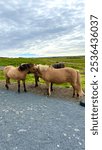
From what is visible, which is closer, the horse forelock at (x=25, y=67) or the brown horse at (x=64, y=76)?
the brown horse at (x=64, y=76)

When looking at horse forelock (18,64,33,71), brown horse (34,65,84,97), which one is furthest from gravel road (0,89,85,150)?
horse forelock (18,64,33,71)

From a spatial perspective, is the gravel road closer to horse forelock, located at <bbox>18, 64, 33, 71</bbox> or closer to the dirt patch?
the dirt patch

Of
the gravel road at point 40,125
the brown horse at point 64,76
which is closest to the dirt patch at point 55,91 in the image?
the brown horse at point 64,76

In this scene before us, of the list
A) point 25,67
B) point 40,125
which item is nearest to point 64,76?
point 25,67

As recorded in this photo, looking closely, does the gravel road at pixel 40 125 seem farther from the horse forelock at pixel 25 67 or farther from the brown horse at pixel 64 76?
the horse forelock at pixel 25 67

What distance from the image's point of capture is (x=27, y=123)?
8.13 meters

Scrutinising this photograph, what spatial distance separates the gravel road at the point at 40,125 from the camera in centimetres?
668

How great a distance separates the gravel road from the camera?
6684mm

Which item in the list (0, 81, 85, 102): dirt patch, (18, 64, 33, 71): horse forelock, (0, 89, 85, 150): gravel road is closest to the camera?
(0, 89, 85, 150): gravel road

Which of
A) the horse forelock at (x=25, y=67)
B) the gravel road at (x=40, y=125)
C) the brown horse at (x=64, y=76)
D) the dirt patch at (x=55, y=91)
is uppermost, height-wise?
the horse forelock at (x=25, y=67)

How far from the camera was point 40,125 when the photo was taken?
800 cm

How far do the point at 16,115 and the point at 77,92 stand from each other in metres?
5.42

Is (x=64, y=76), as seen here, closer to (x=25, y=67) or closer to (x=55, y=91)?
(x=55, y=91)

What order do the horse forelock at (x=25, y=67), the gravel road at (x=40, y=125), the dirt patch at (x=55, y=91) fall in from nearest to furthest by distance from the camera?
1. the gravel road at (x=40, y=125)
2. the dirt patch at (x=55, y=91)
3. the horse forelock at (x=25, y=67)
